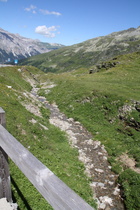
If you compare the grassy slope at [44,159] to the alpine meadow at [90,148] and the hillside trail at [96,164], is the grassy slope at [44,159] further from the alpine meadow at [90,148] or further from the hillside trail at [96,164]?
the hillside trail at [96,164]

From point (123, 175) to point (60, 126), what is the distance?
1176 cm

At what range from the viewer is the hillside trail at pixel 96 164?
12.1 meters

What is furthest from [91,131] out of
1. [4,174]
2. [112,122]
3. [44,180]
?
[44,180]

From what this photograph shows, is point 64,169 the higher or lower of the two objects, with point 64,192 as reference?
lower

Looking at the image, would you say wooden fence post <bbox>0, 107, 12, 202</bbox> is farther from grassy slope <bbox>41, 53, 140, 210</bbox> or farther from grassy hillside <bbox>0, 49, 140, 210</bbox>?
grassy slope <bbox>41, 53, 140, 210</bbox>

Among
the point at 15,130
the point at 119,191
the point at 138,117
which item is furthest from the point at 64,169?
the point at 138,117

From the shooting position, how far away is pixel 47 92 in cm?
4644

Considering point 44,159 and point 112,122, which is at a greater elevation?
point 44,159

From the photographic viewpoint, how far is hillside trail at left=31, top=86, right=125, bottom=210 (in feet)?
39.5

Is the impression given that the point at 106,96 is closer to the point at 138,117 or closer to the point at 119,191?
the point at 138,117

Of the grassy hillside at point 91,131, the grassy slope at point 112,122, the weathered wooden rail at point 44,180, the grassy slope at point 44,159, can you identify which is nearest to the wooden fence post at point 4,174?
the weathered wooden rail at point 44,180

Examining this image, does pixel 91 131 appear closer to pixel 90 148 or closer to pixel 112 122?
pixel 112 122

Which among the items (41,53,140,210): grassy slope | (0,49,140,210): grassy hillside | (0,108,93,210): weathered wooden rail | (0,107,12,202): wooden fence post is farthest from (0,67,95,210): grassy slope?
(0,108,93,210): weathered wooden rail

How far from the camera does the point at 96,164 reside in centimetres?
1631
